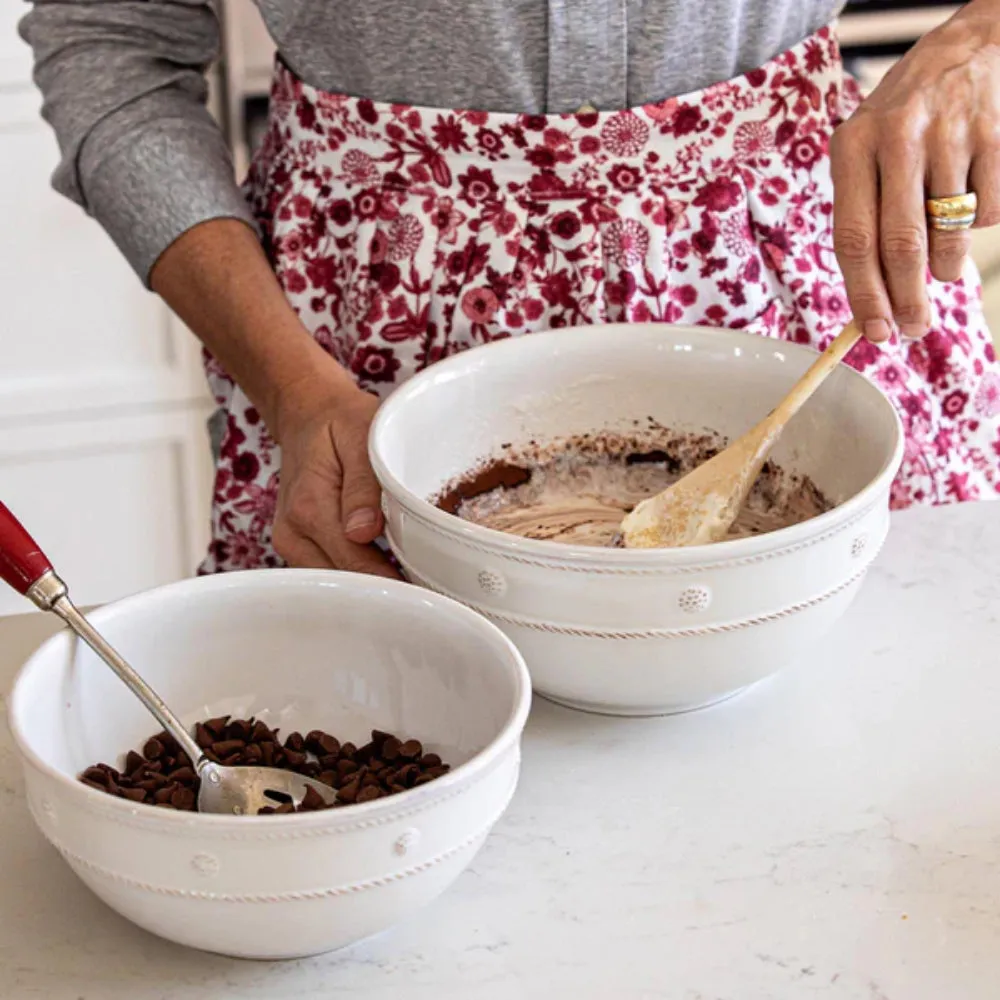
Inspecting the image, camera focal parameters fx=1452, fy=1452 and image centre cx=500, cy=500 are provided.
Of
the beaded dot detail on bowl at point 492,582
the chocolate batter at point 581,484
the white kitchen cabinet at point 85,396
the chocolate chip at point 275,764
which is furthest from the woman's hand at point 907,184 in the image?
the white kitchen cabinet at point 85,396

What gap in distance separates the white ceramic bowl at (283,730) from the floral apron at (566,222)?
1.19 ft

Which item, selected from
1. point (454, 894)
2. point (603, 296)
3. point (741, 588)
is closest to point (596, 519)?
point (603, 296)

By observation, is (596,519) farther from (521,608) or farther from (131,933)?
(131,933)

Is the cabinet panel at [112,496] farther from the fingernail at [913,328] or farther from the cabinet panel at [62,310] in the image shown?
the fingernail at [913,328]

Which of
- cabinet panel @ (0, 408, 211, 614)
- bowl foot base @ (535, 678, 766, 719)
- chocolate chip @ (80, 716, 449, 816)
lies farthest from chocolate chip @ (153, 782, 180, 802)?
cabinet panel @ (0, 408, 211, 614)

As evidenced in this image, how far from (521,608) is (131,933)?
0.25m

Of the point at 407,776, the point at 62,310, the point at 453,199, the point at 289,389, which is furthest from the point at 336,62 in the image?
the point at 62,310

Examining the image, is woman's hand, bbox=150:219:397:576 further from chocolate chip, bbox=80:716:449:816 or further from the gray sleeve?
chocolate chip, bbox=80:716:449:816

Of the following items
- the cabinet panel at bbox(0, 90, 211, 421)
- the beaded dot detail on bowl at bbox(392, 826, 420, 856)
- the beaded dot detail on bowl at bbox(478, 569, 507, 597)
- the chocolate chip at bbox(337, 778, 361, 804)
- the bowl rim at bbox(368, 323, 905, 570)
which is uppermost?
the bowl rim at bbox(368, 323, 905, 570)

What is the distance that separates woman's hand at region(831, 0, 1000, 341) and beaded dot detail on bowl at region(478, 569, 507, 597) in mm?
280

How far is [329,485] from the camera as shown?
0.95 m

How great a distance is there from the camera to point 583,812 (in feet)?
2.49

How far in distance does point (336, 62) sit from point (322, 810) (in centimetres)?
65

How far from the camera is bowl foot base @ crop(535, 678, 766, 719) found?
83cm
